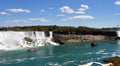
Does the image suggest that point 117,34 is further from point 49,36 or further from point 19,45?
point 19,45

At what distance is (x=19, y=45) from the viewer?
76375mm

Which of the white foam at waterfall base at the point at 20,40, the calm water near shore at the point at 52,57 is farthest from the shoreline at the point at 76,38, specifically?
the calm water near shore at the point at 52,57

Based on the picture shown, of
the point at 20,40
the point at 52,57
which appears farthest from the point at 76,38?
the point at 52,57

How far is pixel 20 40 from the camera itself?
8081 centimetres

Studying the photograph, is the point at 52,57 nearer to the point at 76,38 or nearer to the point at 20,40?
the point at 20,40

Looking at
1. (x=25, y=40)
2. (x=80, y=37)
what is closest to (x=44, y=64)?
(x=25, y=40)

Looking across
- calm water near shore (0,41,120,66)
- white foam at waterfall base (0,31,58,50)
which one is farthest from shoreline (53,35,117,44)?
calm water near shore (0,41,120,66)

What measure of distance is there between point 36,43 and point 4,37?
12.2m

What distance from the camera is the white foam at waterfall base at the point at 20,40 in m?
74.3

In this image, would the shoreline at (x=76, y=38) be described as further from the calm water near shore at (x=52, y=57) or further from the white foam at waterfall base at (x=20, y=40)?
the calm water near shore at (x=52, y=57)

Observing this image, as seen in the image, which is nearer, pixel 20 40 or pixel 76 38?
pixel 20 40

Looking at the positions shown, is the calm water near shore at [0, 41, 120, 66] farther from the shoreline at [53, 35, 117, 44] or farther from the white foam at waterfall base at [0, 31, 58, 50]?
the shoreline at [53, 35, 117, 44]

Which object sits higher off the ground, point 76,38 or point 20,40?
point 20,40

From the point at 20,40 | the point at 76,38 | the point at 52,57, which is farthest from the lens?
the point at 76,38
